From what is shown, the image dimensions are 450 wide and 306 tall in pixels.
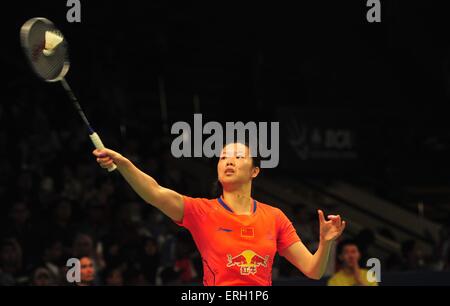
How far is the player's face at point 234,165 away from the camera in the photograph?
496 centimetres

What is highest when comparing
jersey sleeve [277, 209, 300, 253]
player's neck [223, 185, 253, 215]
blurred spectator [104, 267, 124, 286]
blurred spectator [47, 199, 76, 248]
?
blurred spectator [47, 199, 76, 248]

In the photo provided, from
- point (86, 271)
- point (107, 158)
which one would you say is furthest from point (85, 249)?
point (107, 158)

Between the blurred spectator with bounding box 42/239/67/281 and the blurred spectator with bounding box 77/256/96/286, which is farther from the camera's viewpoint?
the blurred spectator with bounding box 42/239/67/281

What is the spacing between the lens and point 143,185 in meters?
4.59

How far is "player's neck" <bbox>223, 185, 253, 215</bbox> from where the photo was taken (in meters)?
4.99

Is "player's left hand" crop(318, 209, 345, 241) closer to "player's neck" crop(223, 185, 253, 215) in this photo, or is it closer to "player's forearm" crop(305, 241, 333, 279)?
"player's forearm" crop(305, 241, 333, 279)

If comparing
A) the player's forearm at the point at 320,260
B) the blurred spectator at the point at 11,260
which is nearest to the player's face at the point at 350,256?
the blurred spectator at the point at 11,260

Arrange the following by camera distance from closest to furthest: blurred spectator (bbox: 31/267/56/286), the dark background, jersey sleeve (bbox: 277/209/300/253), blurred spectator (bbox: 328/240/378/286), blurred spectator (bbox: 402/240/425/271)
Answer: jersey sleeve (bbox: 277/209/300/253)
blurred spectator (bbox: 31/267/56/286)
blurred spectator (bbox: 328/240/378/286)
blurred spectator (bbox: 402/240/425/271)
the dark background

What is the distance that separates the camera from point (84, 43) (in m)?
11.8

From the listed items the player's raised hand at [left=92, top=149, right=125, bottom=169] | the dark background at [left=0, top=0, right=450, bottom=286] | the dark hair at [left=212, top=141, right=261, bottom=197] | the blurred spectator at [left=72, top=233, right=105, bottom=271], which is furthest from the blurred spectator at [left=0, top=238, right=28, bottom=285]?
the player's raised hand at [left=92, top=149, right=125, bottom=169]

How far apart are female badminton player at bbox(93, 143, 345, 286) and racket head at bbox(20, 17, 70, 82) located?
743mm

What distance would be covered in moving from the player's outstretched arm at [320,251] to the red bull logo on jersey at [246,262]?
0.32 m

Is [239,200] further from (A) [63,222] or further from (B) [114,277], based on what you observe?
(A) [63,222]

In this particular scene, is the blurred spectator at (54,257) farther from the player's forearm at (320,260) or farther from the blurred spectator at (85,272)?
the player's forearm at (320,260)
